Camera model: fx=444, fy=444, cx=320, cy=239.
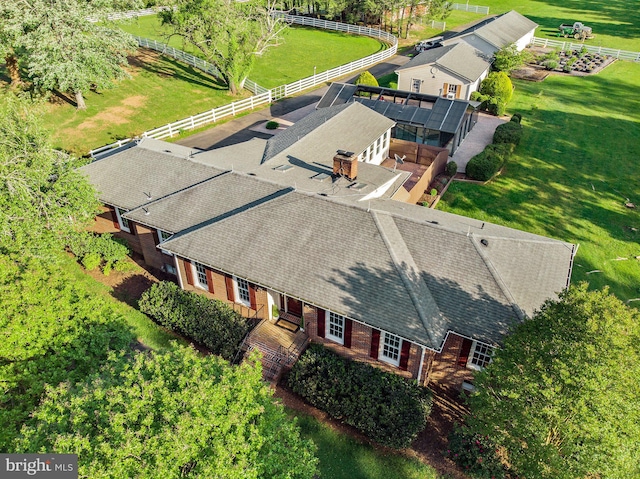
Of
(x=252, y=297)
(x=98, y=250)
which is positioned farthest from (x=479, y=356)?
(x=98, y=250)

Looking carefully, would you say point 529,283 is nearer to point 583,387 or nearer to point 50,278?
point 583,387

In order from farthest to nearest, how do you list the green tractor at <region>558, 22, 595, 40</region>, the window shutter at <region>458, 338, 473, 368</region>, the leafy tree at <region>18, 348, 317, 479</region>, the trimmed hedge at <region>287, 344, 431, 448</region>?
the green tractor at <region>558, 22, 595, 40</region>, the window shutter at <region>458, 338, 473, 368</region>, the trimmed hedge at <region>287, 344, 431, 448</region>, the leafy tree at <region>18, 348, 317, 479</region>

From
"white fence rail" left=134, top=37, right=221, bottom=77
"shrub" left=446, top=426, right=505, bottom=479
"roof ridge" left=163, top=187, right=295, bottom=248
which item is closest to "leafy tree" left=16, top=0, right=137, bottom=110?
"white fence rail" left=134, top=37, right=221, bottom=77

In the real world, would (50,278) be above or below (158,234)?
above

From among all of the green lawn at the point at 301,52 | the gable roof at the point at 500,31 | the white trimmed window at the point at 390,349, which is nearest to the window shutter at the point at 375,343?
the white trimmed window at the point at 390,349

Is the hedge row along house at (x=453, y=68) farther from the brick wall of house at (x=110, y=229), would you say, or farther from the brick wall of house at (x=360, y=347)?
the brick wall of house at (x=360, y=347)

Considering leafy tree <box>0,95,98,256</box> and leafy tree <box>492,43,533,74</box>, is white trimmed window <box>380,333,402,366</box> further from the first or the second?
leafy tree <box>492,43,533,74</box>

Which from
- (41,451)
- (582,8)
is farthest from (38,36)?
(582,8)
